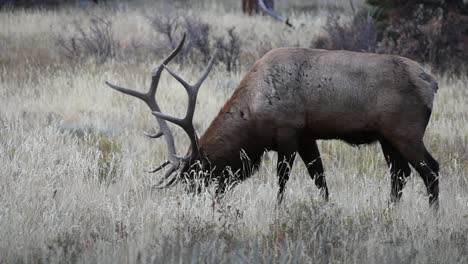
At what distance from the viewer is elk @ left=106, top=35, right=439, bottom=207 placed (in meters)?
6.54

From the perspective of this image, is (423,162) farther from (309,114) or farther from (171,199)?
(171,199)

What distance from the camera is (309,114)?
6715 millimetres

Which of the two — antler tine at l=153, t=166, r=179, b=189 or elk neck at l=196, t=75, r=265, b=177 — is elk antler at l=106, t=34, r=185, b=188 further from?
elk neck at l=196, t=75, r=265, b=177

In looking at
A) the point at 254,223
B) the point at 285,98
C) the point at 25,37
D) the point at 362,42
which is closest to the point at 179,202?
the point at 254,223

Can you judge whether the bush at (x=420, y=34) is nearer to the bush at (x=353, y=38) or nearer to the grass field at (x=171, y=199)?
the bush at (x=353, y=38)

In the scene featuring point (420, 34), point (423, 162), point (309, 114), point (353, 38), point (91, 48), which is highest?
point (309, 114)

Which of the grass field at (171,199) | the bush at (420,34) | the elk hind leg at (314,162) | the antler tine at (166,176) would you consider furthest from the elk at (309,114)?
the bush at (420,34)

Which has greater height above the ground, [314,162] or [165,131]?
[165,131]

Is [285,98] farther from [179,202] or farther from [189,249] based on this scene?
[189,249]

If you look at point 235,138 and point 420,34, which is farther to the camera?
point 420,34

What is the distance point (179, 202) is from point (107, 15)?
643 inches

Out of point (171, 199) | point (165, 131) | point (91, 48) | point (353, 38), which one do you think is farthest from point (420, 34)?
point (171, 199)

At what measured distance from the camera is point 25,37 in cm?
1711

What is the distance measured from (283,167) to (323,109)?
0.61m
